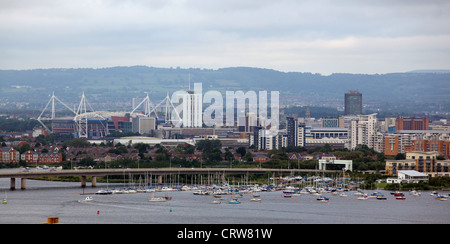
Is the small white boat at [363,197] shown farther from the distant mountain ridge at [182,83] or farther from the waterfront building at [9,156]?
the distant mountain ridge at [182,83]

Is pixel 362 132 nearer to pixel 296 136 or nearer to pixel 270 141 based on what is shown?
pixel 296 136

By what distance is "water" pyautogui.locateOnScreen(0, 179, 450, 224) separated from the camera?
11.8 m

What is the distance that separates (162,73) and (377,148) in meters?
68.2

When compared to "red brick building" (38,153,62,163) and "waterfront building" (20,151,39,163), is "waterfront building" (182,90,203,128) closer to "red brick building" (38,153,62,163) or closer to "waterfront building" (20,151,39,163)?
"waterfront building" (20,151,39,163)

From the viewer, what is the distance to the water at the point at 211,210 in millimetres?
11766

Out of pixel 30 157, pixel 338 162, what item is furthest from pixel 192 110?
pixel 338 162

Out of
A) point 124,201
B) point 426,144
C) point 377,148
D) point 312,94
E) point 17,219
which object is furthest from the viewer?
point 312,94

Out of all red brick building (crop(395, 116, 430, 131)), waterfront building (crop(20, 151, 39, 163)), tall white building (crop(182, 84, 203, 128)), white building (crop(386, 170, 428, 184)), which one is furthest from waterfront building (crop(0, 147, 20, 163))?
red brick building (crop(395, 116, 430, 131))

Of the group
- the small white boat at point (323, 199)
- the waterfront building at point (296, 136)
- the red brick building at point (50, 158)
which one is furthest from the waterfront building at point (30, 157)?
the small white boat at point (323, 199)

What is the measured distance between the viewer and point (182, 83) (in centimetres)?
9388

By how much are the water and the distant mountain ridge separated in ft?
210

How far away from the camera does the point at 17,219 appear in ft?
38.3

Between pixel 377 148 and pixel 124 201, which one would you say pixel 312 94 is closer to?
pixel 377 148
